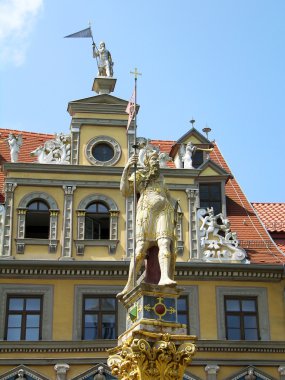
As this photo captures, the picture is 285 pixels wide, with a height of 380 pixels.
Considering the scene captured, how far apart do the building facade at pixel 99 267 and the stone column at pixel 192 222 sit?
32 millimetres

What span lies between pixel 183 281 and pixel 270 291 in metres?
2.68

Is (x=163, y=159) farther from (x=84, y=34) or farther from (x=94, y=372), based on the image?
(x=94, y=372)

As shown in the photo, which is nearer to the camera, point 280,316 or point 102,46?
point 280,316

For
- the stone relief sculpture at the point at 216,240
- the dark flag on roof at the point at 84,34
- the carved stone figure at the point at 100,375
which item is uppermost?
the dark flag on roof at the point at 84,34

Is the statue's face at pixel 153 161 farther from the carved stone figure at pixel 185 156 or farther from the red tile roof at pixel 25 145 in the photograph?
the red tile roof at pixel 25 145

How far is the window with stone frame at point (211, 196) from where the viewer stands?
25234 mm

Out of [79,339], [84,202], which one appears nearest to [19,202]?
[84,202]

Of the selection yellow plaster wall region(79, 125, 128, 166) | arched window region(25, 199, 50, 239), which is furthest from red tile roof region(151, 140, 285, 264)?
arched window region(25, 199, 50, 239)

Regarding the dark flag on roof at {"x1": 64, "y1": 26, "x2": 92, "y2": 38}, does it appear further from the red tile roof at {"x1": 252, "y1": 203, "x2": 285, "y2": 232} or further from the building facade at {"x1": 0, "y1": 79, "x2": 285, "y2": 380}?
the red tile roof at {"x1": 252, "y1": 203, "x2": 285, "y2": 232}

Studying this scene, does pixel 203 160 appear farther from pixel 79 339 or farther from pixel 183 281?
pixel 79 339

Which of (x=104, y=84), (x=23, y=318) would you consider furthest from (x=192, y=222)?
(x=23, y=318)

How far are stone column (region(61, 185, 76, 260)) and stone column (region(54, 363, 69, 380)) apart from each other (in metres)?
3.16

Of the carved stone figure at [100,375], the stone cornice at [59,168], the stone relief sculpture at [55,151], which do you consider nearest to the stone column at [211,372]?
the carved stone figure at [100,375]

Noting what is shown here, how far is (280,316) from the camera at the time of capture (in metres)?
22.5
